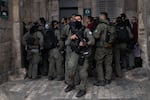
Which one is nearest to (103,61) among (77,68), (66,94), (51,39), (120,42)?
(120,42)

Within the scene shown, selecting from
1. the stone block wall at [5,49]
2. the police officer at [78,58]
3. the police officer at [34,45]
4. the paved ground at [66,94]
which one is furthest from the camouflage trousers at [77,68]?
the stone block wall at [5,49]

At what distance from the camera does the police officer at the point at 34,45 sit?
35.7 ft

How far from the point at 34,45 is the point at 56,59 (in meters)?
0.86

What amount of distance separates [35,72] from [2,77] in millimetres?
1118

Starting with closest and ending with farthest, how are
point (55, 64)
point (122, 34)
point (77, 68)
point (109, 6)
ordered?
point (77, 68), point (122, 34), point (55, 64), point (109, 6)

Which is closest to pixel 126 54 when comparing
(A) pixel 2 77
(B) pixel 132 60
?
(B) pixel 132 60

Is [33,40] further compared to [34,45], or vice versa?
[34,45]

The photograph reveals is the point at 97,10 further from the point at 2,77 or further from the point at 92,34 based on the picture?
the point at 2,77

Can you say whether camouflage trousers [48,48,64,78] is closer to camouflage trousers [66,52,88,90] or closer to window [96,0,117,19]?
camouflage trousers [66,52,88,90]

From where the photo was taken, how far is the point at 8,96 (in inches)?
376

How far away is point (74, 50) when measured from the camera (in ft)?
29.7

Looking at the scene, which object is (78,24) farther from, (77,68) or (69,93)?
(69,93)

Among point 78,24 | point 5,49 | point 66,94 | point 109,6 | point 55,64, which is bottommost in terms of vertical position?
point 66,94

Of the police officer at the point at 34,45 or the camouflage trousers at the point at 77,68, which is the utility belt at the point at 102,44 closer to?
the camouflage trousers at the point at 77,68
